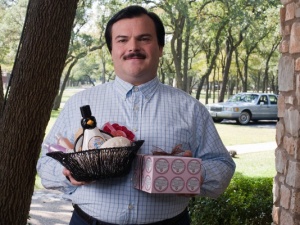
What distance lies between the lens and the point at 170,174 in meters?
1.74

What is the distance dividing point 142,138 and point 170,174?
Result: 0.28 meters

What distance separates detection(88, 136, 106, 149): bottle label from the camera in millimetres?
1757

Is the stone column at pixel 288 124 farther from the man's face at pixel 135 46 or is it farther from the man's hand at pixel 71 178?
the man's hand at pixel 71 178

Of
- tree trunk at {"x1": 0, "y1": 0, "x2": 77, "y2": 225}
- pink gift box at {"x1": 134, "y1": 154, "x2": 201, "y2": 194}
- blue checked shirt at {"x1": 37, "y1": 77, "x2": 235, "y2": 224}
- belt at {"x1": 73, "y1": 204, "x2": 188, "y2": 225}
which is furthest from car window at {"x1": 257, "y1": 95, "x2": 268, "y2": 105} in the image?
pink gift box at {"x1": 134, "y1": 154, "x2": 201, "y2": 194}

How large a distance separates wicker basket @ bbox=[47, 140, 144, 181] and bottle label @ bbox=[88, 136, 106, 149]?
57 mm

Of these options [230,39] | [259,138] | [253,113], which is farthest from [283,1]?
[230,39]

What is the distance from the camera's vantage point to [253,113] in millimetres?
20344

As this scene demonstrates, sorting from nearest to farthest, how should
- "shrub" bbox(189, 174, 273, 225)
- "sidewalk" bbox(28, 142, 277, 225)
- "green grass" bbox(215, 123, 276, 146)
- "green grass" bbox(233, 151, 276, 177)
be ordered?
"shrub" bbox(189, 174, 273, 225) → "sidewalk" bbox(28, 142, 277, 225) → "green grass" bbox(233, 151, 276, 177) → "green grass" bbox(215, 123, 276, 146)

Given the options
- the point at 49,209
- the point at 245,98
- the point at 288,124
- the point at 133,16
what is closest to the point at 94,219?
the point at 133,16

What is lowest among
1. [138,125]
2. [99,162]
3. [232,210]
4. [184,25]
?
[232,210]

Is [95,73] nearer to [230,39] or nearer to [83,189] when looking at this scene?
[230,39]

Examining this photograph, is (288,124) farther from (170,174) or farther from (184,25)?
(184,25)

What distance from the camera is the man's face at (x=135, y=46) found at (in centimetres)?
198

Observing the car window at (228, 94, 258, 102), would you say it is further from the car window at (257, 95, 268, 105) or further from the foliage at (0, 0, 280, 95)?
the foliage at (0, 0, 280, 95)
